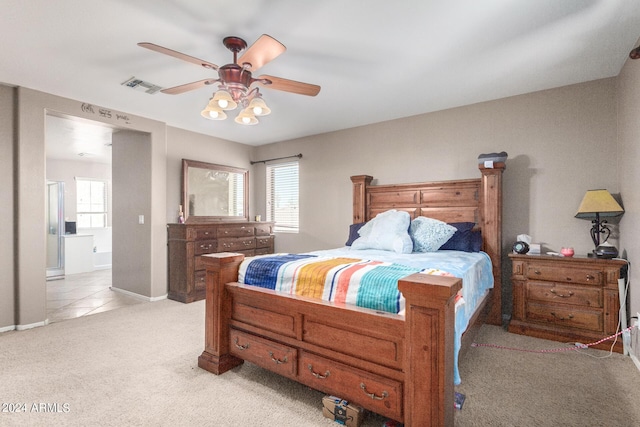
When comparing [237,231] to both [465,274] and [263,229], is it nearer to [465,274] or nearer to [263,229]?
[263,229]

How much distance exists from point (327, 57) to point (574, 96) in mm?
2574

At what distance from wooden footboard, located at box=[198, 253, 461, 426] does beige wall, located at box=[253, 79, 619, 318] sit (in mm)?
2538

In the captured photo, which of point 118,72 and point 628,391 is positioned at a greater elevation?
point 118,72

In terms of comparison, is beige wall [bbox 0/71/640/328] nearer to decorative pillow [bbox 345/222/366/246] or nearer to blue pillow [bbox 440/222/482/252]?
blue pillow [bbox 440/222/482/252]

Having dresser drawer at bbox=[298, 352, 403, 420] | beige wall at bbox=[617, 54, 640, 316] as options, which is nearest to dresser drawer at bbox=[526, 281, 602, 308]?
beige wall at bbox=[617, 54, 640, 316]

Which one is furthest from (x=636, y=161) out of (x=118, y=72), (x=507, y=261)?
(x=118, y=72)

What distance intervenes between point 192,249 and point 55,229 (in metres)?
4.38

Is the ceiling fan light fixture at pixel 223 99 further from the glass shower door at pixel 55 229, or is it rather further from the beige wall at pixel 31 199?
the glass shower door at pixel 55 229

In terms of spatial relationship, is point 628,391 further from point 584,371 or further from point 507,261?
point 507,261

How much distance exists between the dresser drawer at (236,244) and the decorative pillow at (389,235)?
213 cm

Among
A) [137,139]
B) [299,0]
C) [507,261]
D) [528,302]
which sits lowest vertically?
[528,302]

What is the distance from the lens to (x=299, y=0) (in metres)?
1.97

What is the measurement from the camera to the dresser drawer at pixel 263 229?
17.2ft

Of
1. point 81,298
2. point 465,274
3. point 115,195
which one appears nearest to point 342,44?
point 465,274
